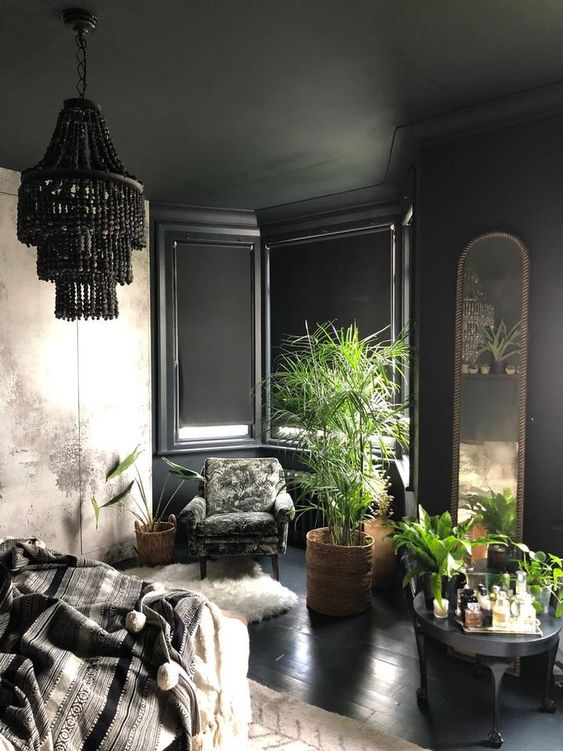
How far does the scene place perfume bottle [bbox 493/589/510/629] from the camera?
2.67 meters

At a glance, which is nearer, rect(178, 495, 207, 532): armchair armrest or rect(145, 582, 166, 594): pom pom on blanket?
rect(145, 582, 166, 594): pom pom on blanket

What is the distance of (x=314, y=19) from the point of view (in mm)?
2336

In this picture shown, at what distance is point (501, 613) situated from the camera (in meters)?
2.67

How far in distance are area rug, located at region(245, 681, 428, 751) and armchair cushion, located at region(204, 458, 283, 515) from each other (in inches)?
75.8

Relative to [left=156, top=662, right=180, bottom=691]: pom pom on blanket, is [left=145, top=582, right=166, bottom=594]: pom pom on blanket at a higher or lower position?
higher

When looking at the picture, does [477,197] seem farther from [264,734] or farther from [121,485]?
[121,485]

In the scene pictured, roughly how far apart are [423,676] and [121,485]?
297 centimetres

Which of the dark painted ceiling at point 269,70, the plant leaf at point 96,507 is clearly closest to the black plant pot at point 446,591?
the dark painted ceiling at point 269,70

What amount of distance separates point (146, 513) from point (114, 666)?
3.27m

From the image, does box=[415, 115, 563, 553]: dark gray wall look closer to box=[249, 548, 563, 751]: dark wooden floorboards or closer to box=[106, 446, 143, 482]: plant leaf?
box=[249, 548, 563, 751]: dark wooden floorboards

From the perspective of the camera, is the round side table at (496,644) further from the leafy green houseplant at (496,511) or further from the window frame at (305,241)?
the window frame at (305,241)

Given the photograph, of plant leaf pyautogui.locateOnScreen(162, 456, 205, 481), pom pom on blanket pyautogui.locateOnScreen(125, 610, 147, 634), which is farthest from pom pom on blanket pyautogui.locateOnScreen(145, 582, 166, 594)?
plant leaf pyautogui.locateOnScreen(162, 456, 205, 481)

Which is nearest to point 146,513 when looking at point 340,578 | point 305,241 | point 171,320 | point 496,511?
point 171,320

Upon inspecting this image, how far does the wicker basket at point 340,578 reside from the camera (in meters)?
3.97
